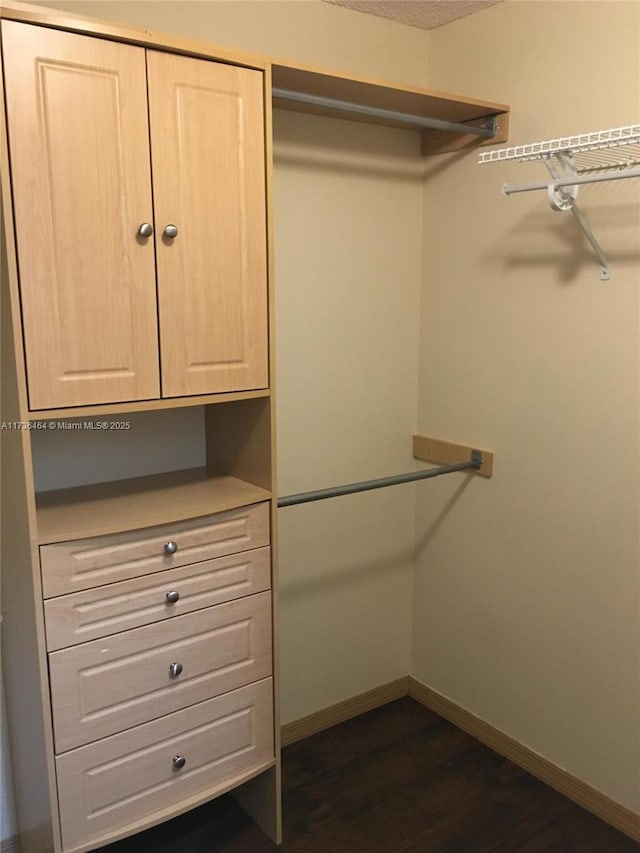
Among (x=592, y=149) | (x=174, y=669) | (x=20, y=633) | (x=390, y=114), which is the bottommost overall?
(x=174, y=669)

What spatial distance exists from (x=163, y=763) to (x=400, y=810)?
82cm

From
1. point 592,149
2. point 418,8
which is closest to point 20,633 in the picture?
point 592,149

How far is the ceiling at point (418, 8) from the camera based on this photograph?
229cm

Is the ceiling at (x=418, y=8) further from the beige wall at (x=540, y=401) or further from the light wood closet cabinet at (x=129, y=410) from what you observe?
the light wood closet cabinet at (x=129, y=410)

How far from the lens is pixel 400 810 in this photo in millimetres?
2238

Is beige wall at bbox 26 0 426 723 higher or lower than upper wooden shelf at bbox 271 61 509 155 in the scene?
lower

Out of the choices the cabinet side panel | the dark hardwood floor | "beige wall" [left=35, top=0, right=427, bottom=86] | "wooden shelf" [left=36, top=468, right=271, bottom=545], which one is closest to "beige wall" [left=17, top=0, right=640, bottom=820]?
"beige wall" [left=35, top=0, right=427, bottom=86]

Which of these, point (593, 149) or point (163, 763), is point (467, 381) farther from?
point (163, 763)

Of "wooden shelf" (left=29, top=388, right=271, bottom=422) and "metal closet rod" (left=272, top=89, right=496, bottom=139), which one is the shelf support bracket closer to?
"metal closet rod" (left=272, top=89, right=496, bottom=139)

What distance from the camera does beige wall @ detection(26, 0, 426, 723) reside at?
91.1 inches

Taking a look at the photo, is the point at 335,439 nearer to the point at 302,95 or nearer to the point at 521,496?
the point at 521,496

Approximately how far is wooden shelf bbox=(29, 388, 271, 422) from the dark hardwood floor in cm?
130

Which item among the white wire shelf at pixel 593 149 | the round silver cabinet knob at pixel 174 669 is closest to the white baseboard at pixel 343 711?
the round silver cabinet knob at pixel 174 669

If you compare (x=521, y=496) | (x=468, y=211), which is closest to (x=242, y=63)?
(x=468, y=211)
